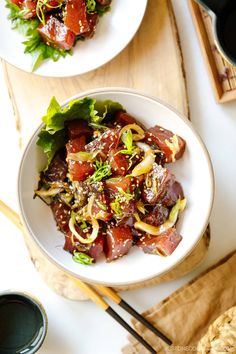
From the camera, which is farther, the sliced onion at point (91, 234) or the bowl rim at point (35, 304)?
the bowl rim at point (35, 304)

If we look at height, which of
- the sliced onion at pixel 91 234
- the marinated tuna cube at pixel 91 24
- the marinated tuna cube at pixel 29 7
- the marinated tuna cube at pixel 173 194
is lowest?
the marinated tuna cube at pixel 173 194

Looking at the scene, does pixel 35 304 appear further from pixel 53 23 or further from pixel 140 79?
pixel 53 23

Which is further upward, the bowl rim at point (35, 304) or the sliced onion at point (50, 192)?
the sliced onion at point (50, 192)

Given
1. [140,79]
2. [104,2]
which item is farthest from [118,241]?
[104,2]

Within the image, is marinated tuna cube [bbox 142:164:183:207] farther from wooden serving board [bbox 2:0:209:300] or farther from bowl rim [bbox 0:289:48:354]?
bowl rim [bbox 0:289:48:354]

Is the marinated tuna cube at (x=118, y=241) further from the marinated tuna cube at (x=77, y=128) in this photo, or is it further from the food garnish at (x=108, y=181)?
the marinated tuna cube at (x=77, y=128)

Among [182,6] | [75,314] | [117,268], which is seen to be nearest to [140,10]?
[182,6]

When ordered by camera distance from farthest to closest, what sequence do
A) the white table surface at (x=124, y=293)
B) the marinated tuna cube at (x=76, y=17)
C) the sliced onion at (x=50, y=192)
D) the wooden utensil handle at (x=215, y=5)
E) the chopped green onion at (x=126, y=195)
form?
the white table surface at (x=124, y=293), the marinated tuna cube at (x=76, y=17), the sliced onion at (x=50, y=192), the chopped green onion at (x=126, y=195), the wooden utensil handle at (x=215, y=5)

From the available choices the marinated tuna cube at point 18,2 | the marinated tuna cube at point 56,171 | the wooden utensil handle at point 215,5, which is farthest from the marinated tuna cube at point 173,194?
the marinated tuna cube at point 18,2
